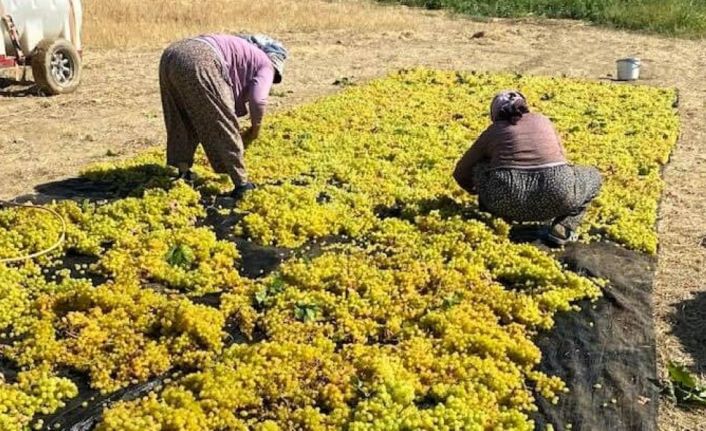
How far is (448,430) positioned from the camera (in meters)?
4.17

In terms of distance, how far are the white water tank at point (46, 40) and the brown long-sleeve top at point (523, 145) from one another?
8353 millimetres

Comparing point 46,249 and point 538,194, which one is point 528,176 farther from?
point 46,249

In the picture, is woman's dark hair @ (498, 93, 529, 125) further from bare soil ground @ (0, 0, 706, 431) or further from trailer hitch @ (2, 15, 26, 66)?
trailer hitch @ (2, 15, 26, 66)

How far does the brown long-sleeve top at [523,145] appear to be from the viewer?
21.7ft

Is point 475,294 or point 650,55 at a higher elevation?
point 650,55

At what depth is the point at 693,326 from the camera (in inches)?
225

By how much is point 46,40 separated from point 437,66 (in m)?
7.02

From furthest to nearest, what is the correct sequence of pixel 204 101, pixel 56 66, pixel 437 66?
pixel 437 66 → pixel 56 66 → pixel 204 101

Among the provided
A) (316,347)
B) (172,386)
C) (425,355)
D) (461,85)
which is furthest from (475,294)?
(461,85)

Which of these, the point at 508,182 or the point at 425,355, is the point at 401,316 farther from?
the point at 508,182

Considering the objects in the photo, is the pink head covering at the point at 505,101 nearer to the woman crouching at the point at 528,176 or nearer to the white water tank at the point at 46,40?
the woman crouching at the point at 528,176

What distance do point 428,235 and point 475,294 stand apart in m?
1.10

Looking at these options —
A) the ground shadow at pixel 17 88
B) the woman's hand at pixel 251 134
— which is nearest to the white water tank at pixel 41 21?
the ground shadow at pixel 17 88

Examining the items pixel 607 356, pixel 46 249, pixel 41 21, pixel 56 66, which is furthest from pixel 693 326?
pixel 41 21
